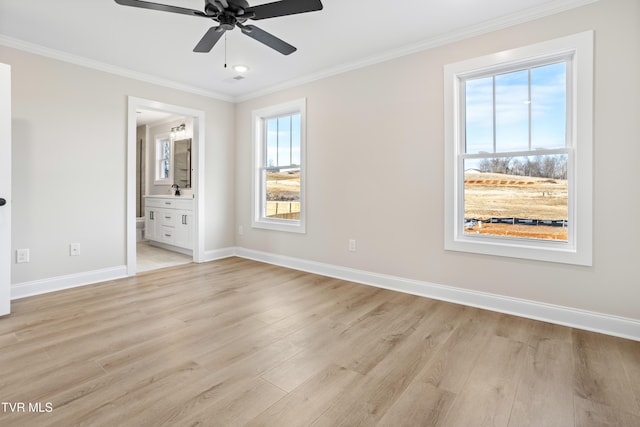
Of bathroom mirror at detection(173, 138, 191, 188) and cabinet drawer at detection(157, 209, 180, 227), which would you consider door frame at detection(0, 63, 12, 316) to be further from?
bathroom mirror at detection(173, 138, 191, 188)

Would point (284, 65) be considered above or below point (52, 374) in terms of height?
above

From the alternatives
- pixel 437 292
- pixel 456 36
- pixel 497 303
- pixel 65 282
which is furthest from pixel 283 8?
pixel 65 282

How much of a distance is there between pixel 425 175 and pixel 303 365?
6.96 ft

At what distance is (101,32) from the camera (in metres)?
2.93

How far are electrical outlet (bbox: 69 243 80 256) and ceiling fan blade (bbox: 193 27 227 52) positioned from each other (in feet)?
8.29

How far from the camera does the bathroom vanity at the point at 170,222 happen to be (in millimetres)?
4984

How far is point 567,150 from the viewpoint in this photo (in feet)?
8.30

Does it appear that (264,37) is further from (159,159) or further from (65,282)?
(159,159)

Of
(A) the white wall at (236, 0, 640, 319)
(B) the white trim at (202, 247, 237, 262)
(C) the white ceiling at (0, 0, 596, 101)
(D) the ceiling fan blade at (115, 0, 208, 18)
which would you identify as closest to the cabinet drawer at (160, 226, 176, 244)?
(B) the white trim at (202, 247, 237, 262)

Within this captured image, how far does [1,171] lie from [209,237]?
8.32 feet

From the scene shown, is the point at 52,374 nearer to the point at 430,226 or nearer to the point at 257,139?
the point at 430,226

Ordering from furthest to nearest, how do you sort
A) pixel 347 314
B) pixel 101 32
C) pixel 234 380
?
pixel 101 32 < pixel 347 314 < pixel 234 380

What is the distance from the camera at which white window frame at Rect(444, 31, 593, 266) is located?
2393 mm

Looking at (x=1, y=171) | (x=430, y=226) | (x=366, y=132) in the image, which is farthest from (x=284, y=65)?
(x=1, y=171)
